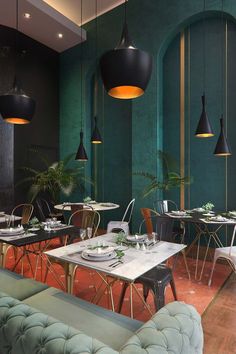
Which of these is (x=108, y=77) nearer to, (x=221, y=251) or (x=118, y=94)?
(x=118, y=94)

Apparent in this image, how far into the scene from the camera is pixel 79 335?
2.98 feet

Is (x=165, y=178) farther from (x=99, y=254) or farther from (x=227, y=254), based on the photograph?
(x=99, y=254)

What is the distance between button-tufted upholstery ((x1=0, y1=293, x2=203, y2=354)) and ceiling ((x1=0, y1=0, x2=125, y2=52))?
5.49 m

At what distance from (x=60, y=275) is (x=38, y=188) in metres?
2.81

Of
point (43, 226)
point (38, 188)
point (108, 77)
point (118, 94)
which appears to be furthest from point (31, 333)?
point (38, 188)

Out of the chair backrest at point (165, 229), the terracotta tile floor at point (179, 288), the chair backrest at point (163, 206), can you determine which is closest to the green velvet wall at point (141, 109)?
the chair backrest at point (163, 206)

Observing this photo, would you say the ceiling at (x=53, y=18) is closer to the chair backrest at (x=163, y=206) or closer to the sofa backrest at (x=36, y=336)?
the chair backrest at (x=163, y=206)

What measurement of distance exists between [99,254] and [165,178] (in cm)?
366

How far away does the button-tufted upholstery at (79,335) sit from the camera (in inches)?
34.2

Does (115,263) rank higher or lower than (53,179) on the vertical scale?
lower

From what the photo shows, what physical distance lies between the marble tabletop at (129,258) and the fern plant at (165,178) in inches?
105

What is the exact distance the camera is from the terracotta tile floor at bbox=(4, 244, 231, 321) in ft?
8.56

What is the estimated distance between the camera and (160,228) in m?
2.93

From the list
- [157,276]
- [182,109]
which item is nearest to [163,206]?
[182,109]
